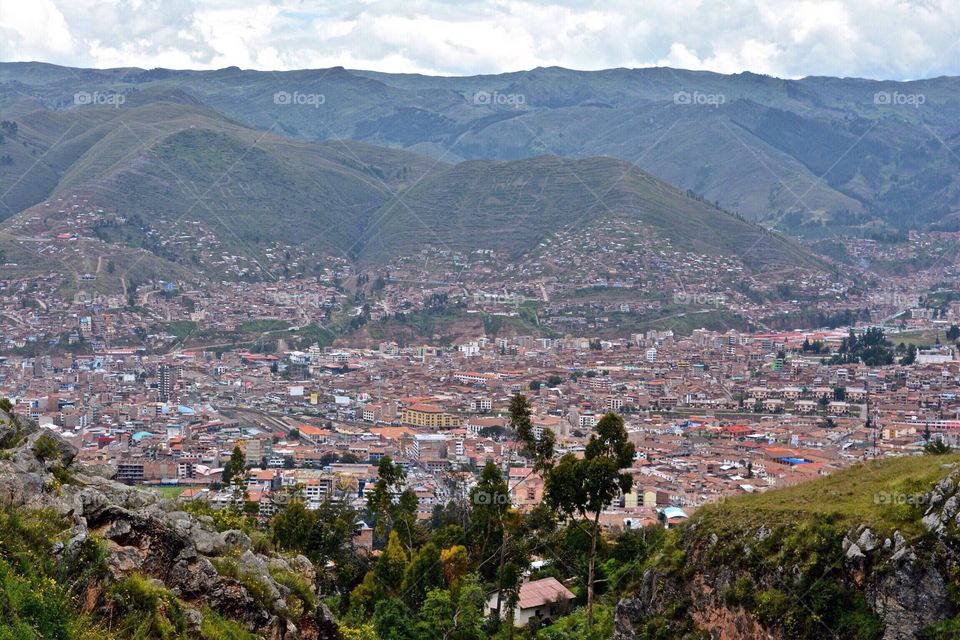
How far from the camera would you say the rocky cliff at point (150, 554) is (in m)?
7.50

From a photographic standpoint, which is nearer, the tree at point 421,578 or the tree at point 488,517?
the tree at point 421,578

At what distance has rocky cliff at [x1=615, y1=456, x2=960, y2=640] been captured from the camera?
11.3 meters

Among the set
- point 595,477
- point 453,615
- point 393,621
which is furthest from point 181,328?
point 595,477

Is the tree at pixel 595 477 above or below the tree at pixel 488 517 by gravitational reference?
above

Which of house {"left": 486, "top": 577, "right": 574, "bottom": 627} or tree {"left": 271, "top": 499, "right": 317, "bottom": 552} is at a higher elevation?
tree {"left": 271, "top": 499, "right": 317, "bottom": 552}

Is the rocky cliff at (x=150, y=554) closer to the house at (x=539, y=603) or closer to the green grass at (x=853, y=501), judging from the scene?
the green grass at (x=853, y=501)

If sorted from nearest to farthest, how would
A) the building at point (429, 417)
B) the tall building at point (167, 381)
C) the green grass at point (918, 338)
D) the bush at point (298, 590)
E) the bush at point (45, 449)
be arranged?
the bush at point (298, 590) < the bush at point (45, 449) < the building at point (429, 417) < the tall building at point (167, 381) < the green grass at point (918, 338)

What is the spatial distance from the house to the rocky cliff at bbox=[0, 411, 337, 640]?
1082cm

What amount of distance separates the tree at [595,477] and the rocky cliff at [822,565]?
5.26 ft

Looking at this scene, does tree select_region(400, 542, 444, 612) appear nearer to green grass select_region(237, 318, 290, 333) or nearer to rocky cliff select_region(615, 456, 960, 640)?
rocky cliff select_region(615, 456, 960, 640)

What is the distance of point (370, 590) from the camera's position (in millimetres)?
18969

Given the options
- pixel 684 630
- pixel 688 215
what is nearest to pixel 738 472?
pixel 684 630

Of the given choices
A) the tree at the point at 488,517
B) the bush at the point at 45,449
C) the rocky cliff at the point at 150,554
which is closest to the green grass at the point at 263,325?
the tree at the point at 488,517

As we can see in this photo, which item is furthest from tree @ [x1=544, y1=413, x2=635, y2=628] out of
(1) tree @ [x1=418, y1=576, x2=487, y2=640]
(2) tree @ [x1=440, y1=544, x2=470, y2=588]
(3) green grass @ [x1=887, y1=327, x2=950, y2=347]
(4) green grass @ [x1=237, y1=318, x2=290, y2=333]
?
(4) green grass @ [x1=237, y1=318, x2=290, y2=333]
